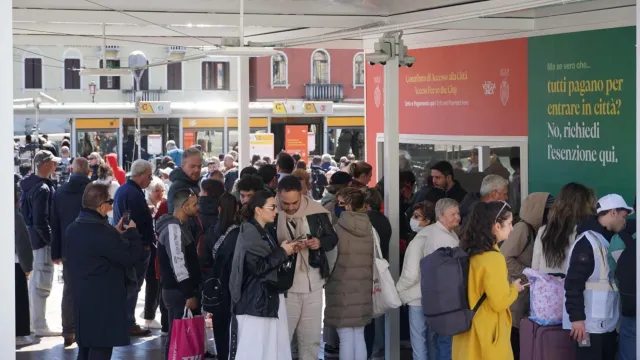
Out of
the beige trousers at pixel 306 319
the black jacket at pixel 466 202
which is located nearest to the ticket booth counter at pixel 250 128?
the black jacket at pixel 466 202

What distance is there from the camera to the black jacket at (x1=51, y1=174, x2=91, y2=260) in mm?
10266

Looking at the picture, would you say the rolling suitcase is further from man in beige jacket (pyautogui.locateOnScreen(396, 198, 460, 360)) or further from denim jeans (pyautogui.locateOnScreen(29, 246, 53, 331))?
denim jeans (pyautogui.locateOnScreen(29, 246, 53, 331))

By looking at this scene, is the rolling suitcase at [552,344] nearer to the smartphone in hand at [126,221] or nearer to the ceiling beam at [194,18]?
the smartphone in hand at [126,221]

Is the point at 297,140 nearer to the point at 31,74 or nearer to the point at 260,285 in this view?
the point at 31,74

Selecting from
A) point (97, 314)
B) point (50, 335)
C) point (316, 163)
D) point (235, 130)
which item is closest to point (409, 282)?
point (97, 314)

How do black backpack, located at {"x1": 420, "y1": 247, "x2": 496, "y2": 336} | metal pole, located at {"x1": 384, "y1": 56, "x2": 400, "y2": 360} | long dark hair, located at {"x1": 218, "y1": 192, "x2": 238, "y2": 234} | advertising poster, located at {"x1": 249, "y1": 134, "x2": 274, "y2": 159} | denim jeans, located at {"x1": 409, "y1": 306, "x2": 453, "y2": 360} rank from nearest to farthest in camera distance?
1. black backpack, located at {"x1": 420, "y1": 247, "x2": 496, "y2": 336}
2. long dark hair, located at {"x1": 218, "y1": 192, "x2": 238, "y2": 234}
3. denim jeans, located at {"x1": 409, "y1": 306, "x2": 453, "y2": 360}
4. metal pole, located at {"x1": 384, "y1": 56, "x2": 400, "y2": 360}
5. advertising poster, located at {"x1": 249, "y1": 134, "x2": 274, "y2": 159}

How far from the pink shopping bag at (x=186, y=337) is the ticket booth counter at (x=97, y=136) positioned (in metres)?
25.5

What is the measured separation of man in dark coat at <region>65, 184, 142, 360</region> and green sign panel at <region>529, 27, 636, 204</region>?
444 cm

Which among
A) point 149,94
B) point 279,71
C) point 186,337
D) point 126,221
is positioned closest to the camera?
point 126,221

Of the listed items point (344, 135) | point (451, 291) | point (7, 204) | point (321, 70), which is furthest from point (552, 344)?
point (321, 70)

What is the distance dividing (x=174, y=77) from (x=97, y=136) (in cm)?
1615

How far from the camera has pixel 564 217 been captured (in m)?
7.54

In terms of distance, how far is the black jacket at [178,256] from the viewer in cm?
851

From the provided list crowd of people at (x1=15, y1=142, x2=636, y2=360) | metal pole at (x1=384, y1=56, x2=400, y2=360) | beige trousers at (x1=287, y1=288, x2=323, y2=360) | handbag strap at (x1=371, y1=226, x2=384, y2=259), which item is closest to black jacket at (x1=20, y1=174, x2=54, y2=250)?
crowd of people at (x1=15, y1=142, x2=636, y2=360)
